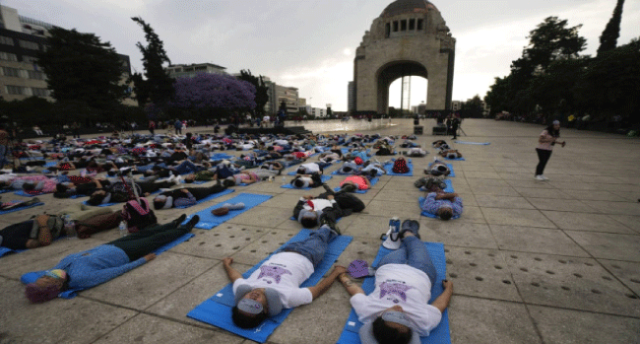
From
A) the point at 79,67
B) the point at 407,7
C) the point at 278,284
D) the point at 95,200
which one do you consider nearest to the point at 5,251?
the point at 95,200

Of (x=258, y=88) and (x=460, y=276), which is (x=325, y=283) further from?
(x=258, y=88)

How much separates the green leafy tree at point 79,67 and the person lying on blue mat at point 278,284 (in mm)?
41147

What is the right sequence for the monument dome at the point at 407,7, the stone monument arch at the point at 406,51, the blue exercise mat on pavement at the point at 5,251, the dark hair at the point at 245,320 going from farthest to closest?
1. the monument dome at the point at 407,7
2. the stone monument arch at the point at 406,51
3. the blue exercise mat on pavement at the point at 5,251
4. the dark hair at the point at 245,320

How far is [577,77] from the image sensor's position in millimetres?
26734

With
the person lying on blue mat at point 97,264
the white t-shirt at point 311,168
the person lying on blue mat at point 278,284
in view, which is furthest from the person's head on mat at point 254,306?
the white t-shirt at point 311,168

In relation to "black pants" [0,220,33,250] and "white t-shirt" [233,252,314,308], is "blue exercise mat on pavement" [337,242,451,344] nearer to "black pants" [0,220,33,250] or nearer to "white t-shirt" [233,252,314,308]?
"white t-shirt" [233,252,314,308]

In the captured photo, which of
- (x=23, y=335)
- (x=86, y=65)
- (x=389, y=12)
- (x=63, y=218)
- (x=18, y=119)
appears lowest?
(x=23, y=335)

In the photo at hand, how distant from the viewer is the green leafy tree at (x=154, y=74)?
1628 inches

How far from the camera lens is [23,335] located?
278cm

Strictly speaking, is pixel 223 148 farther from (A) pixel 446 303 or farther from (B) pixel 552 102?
(B) pixel 552 102

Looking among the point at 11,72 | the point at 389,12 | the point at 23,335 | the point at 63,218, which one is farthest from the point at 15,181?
the point at 389,12

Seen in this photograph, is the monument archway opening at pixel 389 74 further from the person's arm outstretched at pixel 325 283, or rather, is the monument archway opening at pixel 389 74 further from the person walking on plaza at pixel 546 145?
the person's arm outstretched at pixel 325 283

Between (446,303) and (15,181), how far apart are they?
12556mm

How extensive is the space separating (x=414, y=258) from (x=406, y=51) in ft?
202
